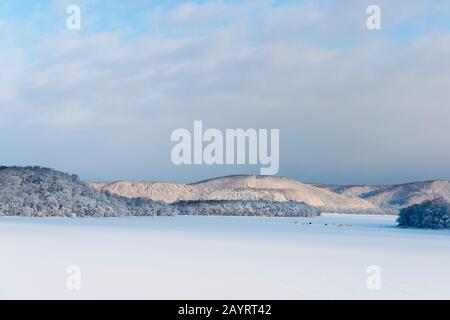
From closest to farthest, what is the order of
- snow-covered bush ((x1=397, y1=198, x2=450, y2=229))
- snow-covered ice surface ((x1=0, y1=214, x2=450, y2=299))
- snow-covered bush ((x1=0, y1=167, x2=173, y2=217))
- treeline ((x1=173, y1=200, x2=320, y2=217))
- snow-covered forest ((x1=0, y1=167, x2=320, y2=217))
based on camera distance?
snow-covered ice surface ((x1=0, y1=214, x2=450, y2=299)) < snow-covered bush ((x1=397, y1=198, x2=450, y2=229)) < snow-covered bush ((x1=0, y1=167, x2=173, y2=217)) < snow-covered forest ((x1=0, y1=167, x2=320, y2=217)) < treeline ((x1=173, y1=200, x2=320, y2=217))

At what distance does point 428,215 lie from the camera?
25.6 metres

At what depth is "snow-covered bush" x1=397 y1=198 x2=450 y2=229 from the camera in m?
25.1

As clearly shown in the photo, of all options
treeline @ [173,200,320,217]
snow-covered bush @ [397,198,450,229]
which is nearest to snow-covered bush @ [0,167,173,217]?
treeline @ [173,200,320,217]

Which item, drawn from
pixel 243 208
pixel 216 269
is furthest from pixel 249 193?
pixel 216 269

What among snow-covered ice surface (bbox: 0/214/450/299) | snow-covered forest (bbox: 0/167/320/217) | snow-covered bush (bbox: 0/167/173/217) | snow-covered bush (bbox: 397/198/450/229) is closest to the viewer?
snow-covered ice surface (bbox: 0/214/450/299)

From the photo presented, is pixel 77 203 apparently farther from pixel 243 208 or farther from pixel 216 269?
pixel 216 269

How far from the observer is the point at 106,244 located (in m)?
13.2

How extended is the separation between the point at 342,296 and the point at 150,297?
2366 mm

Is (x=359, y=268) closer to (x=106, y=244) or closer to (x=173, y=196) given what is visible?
(x=106, y=244)

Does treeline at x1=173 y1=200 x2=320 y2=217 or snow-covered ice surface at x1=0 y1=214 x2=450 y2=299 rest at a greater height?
snow-covered ice surface at x1=0 y1=214 x2=450 y2=299

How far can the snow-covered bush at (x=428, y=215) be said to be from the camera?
25.1m

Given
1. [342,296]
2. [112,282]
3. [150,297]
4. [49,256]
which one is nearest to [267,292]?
[342,296]

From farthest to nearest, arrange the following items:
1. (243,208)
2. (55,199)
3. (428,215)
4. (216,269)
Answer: (243,208)
(55,199)
(428,215)
(216,269)

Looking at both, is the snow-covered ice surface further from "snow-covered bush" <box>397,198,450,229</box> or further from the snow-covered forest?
the snow-covered forest
